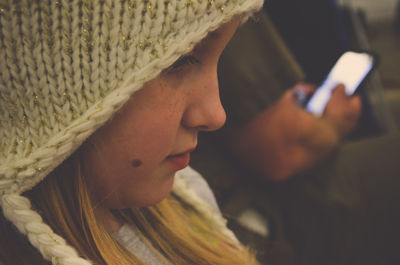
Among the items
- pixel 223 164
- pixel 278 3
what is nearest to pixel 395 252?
pixel 223 164

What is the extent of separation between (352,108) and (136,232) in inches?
39.7

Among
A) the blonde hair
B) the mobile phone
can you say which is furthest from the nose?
the mobile phone

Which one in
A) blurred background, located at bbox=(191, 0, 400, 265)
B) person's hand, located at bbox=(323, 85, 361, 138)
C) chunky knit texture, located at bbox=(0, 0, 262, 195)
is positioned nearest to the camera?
chunky knit texture, located at bbox=(0, 0, 262, 195)

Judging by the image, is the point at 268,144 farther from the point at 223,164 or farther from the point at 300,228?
the point at 300,228

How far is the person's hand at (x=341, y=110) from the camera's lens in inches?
51.0

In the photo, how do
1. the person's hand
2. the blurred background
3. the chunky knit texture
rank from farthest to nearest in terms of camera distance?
the person's hand < the blurred background < the chunky knit texture

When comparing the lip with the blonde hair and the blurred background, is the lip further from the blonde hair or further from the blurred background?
the blurred background

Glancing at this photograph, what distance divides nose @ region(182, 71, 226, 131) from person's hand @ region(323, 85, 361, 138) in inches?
34.0

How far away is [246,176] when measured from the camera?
129cm

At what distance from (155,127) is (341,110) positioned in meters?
0.99

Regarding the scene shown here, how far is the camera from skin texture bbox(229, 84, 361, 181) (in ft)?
4.05

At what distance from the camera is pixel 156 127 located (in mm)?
498

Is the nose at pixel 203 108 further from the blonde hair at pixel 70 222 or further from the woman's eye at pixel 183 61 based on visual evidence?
the blonde hair at pixel 70 222

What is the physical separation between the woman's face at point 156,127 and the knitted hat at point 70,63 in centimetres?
4
